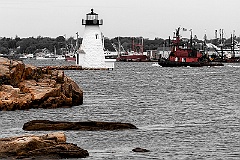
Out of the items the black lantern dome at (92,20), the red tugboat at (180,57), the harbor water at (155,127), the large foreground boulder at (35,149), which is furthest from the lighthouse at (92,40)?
the large foreground boulder at (35,149)

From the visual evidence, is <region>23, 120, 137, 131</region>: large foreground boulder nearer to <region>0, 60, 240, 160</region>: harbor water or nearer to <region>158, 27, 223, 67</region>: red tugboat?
<region>0, 60, 240, 160</region>: harbor water

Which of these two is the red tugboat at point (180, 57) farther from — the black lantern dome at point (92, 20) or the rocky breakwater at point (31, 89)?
the rocky breakwater at point (31, 89)

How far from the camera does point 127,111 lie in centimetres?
4253

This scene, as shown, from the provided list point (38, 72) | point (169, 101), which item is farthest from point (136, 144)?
point (169, 101)

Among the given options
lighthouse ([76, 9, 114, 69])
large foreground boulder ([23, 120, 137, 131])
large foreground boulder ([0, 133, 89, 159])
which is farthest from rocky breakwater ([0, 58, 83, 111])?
lighthouse ([76, 9, 114, 69])

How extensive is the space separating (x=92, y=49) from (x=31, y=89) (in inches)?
2446

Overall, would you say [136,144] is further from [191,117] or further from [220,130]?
[191,117]

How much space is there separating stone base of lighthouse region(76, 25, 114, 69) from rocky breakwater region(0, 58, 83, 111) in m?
56.3

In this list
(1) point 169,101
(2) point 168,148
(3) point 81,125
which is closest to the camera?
(2) point 168,148

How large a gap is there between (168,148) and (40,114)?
13.1 meters

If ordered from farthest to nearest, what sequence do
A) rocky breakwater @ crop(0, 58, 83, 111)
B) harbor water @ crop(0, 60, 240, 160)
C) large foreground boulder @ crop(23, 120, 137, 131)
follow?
rocky breakwater @ crop(0, 58, 83, 111), large foreground boulder @ crop(23, 120, 137, 131), harbor water @ crop(0, 60, 240, 160)

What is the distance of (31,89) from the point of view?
40.2 meters

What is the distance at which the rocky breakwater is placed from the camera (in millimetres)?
39438

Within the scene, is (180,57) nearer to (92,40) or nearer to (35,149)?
(92,40)
